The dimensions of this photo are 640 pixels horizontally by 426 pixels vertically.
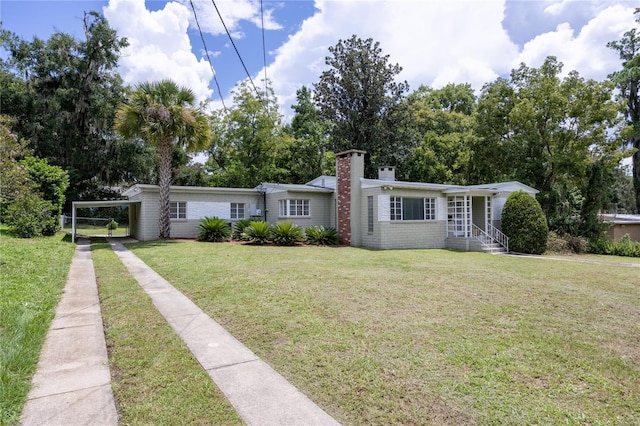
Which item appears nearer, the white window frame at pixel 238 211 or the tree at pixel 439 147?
the white window frame at pixel 238 211

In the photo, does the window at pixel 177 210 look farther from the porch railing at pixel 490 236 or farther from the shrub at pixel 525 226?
the shrub at pixel 525 226

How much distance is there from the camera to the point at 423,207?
1833 centimetres

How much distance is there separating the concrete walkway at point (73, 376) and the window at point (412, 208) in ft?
43.7

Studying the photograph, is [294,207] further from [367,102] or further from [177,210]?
[367,102]

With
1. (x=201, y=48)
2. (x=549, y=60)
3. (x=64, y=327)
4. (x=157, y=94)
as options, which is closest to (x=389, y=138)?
(x=549, y=60)

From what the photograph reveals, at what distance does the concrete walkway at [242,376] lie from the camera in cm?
305

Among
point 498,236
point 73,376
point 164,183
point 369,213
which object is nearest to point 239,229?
point 164,183

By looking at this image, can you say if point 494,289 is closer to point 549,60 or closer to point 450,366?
point 450,366

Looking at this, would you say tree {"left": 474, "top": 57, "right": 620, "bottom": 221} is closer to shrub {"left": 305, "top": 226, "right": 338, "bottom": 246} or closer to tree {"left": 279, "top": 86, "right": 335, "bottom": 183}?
tree {"left": 279, "top": 86, "right": 335, "bottom": 183}

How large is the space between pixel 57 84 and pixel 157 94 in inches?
828

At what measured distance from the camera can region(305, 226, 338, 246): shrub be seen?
17.8 metres

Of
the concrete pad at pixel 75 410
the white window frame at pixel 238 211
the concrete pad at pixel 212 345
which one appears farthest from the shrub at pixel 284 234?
the concrete pad at pixel 75 410

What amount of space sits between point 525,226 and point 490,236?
5.29 ft

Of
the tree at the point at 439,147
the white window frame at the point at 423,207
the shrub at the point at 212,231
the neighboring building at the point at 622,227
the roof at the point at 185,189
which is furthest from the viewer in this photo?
the tree at the point at 439,147
